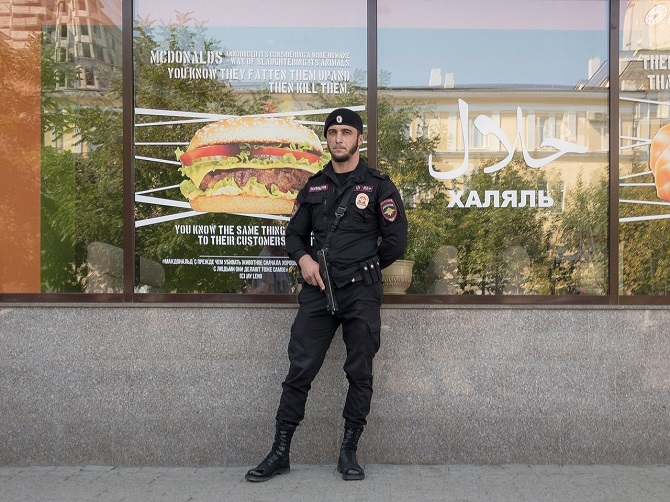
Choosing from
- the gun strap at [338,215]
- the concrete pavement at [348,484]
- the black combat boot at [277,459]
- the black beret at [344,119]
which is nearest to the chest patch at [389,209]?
the gun strap at [338,215]

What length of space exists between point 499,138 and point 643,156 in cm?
97

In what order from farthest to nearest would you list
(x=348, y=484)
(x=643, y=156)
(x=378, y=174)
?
1. (x=643, y=156)
2. (x=378, y=174)
3. (x=348, y=484)

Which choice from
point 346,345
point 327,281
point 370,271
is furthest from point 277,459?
point 370,271

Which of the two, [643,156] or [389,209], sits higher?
[643,156]

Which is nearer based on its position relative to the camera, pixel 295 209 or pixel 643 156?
pixel 295 209

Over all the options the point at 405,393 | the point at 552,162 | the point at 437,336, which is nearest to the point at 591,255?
the point at 552,162

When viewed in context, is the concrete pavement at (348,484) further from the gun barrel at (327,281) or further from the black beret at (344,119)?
the black beret at (344,119)

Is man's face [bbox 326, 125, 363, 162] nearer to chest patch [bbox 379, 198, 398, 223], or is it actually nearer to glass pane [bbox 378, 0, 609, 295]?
chest patch [bbox 379, 198, 398, 223]

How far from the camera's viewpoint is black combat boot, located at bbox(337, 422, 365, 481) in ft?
17.9

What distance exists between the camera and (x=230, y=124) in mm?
6121

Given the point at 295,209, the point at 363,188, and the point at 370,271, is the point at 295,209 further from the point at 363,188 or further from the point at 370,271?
the point at 370,271

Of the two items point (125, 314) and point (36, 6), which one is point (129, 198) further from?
point (36, 6)

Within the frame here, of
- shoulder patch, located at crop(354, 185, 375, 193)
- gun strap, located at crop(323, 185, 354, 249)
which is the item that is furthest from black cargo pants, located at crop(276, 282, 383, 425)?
shoulder patch, located at crop(354, 185, 375, 193)

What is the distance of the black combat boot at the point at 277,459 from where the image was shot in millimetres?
5434
